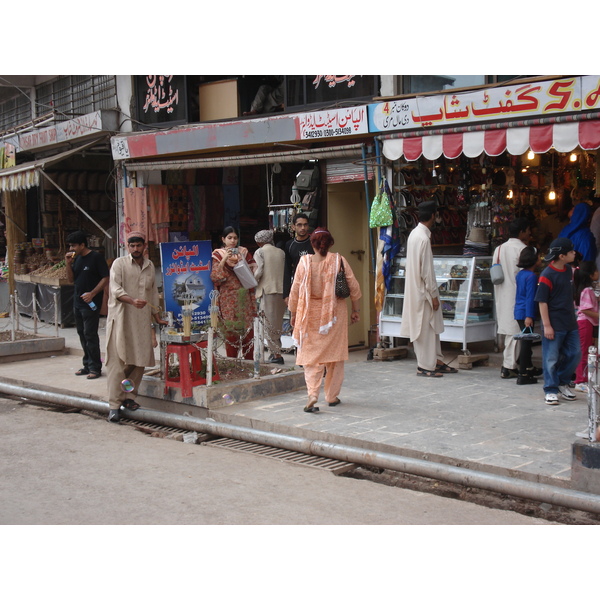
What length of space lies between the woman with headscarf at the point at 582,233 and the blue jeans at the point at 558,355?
250cm

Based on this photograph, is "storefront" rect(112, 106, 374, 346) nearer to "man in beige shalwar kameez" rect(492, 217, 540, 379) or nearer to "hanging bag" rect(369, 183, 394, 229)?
"hanging bag" rect(369, 183, 394, 229)

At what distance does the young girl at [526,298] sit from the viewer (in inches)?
334

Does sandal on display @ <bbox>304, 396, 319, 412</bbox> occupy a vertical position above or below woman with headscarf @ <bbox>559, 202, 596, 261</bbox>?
below

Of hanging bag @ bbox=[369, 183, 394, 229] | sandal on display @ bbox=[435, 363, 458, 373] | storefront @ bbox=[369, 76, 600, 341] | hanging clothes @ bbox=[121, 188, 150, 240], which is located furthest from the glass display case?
hanging clothes @ bbox=[121, 188, 150, 240]

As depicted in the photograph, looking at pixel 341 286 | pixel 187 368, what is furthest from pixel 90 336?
pixel 341 286

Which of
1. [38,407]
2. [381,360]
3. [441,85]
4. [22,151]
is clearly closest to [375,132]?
[441,85]

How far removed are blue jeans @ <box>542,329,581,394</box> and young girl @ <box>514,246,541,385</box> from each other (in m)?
0.60

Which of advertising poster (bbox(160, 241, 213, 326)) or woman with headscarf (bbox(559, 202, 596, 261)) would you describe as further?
woman with headscarf (bbox(559, 202, 596, 261))

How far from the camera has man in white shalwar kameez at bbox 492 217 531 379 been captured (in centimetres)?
922

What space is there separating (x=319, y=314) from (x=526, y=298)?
94.7 inches

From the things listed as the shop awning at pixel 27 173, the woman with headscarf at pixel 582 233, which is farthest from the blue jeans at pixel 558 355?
the shop awning at pixel 27 173

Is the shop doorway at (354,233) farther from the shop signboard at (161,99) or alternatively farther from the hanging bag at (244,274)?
the shop signboard at (161,99)

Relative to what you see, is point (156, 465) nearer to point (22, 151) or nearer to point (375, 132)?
point (375, 132)

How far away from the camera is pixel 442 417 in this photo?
295 inches
